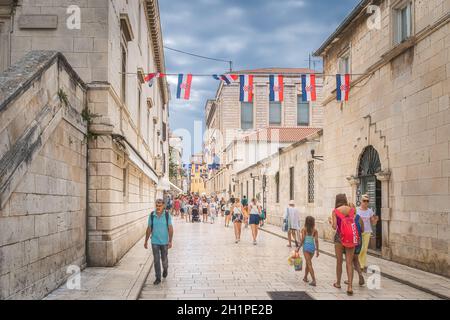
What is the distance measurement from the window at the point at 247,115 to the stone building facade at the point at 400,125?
43.1m

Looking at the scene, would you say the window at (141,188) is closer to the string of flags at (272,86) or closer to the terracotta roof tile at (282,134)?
the string of flags at (272,86)

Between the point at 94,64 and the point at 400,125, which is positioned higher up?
the point at 94,64

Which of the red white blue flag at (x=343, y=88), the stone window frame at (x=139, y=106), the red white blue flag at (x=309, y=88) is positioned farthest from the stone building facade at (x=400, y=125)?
the stone window frame at (x=139, y=106)

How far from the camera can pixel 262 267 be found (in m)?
12.0

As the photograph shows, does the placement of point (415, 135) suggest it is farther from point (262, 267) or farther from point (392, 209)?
point (262, 267)

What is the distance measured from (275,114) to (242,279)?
170ft

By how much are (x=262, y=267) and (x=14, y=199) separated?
6.91 meters

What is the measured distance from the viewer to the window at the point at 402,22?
1259 cm

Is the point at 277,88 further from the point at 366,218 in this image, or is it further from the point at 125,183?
the point at 366,218

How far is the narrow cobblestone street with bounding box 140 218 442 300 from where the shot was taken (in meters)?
8.59

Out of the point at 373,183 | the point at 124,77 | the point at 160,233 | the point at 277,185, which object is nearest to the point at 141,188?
the point at 124,77

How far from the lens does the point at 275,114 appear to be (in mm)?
61219

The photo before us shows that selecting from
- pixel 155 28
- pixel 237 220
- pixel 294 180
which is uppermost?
pixel 155 28
